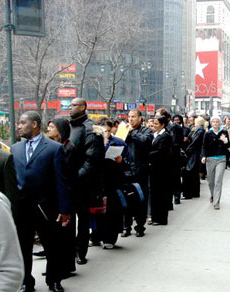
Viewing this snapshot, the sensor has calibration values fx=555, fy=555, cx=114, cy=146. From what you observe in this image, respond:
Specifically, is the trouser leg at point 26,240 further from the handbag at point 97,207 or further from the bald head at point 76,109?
the bald head at point 76,109

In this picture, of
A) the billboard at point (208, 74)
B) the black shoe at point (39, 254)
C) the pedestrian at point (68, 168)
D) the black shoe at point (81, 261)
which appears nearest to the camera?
the pedestrian at point (68, 168)

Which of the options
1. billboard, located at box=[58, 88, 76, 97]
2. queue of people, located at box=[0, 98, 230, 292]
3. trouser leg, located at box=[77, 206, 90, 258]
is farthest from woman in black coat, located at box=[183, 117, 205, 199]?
billboard, located at box=[58, 88, 76, 97]

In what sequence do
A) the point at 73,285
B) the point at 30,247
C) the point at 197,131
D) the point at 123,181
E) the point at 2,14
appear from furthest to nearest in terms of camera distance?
the point at 2,14
the point at 197,131
the point at 123,181
the point at 73,285
the point at 30,247

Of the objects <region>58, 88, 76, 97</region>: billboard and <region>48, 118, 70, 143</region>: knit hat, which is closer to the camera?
<region>48, 118, 70, 143</region>: knit hat

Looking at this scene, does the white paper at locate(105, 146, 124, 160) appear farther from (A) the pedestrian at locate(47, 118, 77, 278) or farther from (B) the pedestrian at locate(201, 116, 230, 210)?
(B) the pedestrian at locate(201, 116, 230, 210)

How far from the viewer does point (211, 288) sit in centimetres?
588

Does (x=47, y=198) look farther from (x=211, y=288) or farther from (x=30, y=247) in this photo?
(x=211, y=288)

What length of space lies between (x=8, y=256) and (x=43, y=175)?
312 centimetres

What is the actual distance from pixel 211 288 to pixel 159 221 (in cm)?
370

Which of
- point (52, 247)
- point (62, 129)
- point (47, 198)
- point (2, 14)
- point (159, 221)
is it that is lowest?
point (159, 221)

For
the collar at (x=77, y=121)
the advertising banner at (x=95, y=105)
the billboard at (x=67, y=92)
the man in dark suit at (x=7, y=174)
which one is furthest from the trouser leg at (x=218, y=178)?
the advertising banner at (x=95, y=105)

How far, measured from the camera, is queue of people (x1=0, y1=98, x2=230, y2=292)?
5484mm

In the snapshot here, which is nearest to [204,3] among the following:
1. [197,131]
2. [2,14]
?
[2,14]

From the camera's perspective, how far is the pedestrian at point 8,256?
2340 millimetres
